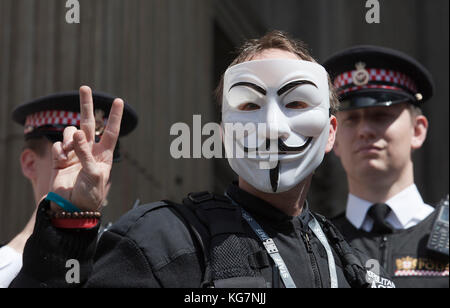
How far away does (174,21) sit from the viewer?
930cm

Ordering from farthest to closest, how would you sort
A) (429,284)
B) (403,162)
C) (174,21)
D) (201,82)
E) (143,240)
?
(201,82)
(174,21)
(403,162)
(429,284)
(143,240)

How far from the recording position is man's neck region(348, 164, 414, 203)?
165 inches

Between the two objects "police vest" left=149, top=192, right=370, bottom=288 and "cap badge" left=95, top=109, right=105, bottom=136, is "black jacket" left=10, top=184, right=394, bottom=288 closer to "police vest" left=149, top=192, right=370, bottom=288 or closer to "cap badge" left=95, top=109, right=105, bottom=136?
"police vest" left=149, top=192, right=370, bottom=288

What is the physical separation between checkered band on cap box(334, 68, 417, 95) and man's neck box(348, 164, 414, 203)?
497mm

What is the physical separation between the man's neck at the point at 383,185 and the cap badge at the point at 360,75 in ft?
1.87

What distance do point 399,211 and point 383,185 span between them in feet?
0.55

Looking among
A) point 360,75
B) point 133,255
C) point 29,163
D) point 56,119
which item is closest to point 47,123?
point 56,119

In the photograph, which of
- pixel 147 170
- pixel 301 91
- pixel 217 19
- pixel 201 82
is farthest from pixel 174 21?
pixel 301 91

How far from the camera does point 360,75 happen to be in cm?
443

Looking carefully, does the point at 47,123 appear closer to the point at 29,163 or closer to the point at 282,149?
the point at 29,163

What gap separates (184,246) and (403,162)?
2.19m

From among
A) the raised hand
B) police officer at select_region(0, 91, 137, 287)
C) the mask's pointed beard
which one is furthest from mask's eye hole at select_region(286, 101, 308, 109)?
police officer at select_region(0, 91, 137, 287)

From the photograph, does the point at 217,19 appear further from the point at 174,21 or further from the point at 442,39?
the point at 442,39

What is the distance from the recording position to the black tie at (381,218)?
4.17 m
